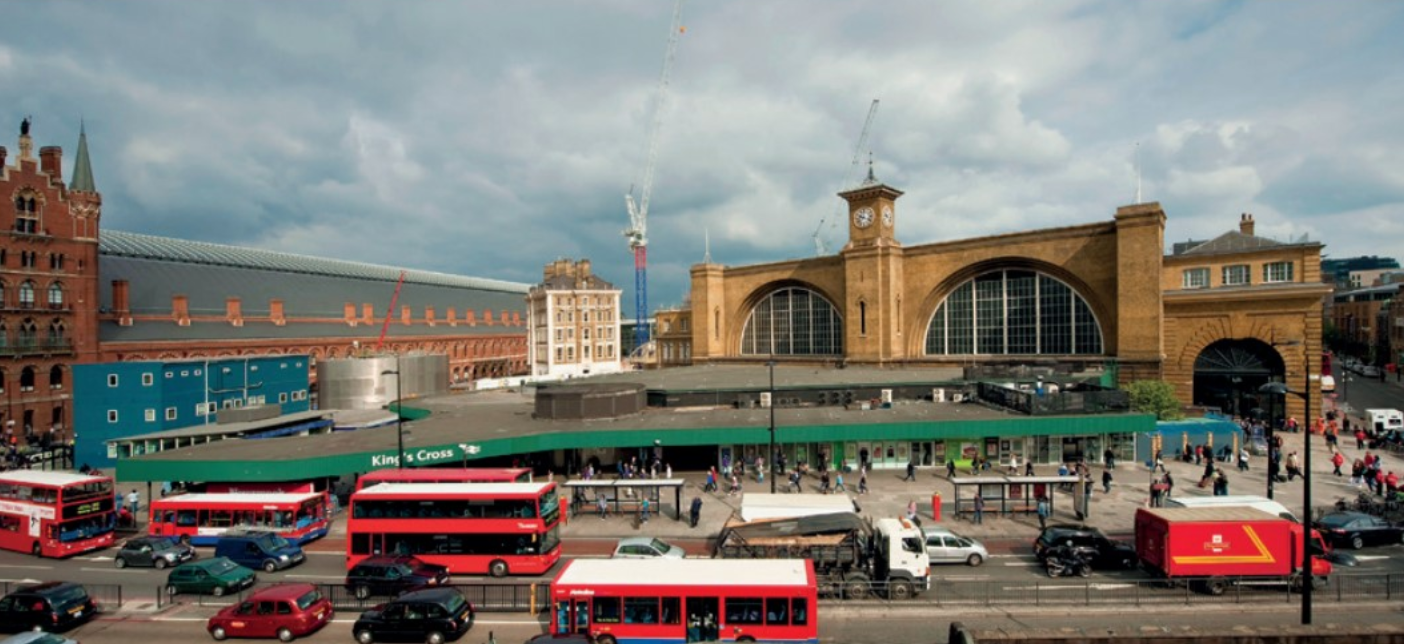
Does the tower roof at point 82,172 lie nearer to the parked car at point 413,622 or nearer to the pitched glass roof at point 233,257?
the pitched glass roof at point 233,257

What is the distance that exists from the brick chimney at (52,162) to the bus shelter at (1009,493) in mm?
69606

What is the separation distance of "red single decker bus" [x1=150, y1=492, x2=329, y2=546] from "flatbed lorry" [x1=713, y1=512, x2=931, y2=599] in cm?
1650

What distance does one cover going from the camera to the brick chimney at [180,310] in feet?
220

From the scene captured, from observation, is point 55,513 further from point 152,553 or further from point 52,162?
point 52,162

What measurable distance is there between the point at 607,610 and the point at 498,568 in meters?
7.59

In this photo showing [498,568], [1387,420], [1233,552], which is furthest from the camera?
[1387,420]

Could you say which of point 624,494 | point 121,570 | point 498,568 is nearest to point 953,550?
point 498,568

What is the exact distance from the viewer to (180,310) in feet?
222

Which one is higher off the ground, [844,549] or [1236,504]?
[1236,504]

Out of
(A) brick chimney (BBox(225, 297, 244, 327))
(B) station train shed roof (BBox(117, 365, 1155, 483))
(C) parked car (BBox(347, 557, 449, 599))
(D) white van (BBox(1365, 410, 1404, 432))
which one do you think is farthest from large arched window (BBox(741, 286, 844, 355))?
(A) brick chimney (BBox(225, 297, 244, 327))

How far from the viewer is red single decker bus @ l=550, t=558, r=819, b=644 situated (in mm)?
15602

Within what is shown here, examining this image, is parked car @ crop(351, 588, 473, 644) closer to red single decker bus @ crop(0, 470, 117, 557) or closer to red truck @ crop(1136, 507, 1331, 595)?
red single decker bus @ crop(0, 470, 117, 557)

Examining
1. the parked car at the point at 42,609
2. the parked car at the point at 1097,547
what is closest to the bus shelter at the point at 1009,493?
the parked car at the point at 1097,547

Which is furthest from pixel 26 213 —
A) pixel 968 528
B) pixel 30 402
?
pixel 968 528
